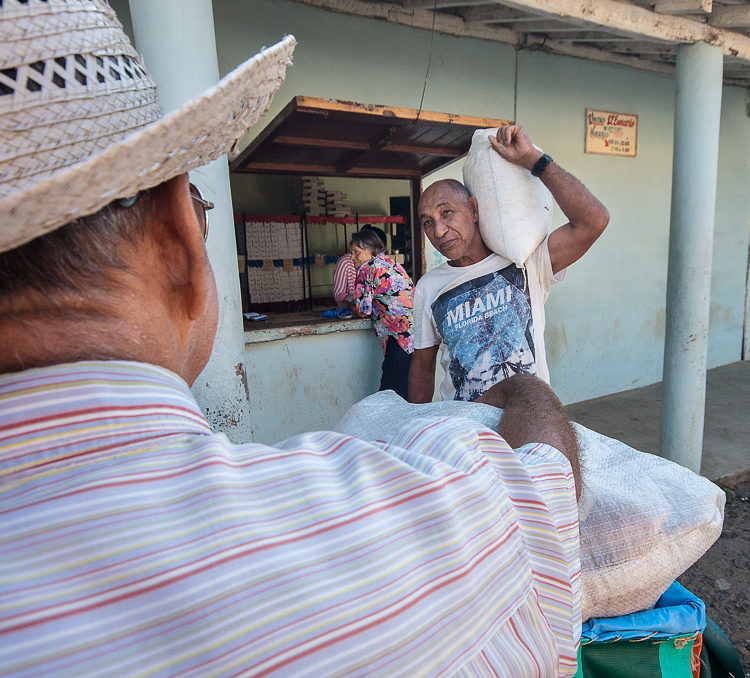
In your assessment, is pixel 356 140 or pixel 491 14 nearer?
pixel 356 140

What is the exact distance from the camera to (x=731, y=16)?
3.30m

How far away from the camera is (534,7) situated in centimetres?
274

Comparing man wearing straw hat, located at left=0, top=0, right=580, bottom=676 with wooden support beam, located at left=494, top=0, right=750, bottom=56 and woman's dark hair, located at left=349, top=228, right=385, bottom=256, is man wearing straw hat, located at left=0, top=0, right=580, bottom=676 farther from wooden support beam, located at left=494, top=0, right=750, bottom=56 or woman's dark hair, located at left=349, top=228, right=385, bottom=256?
woman's dark hair, located at left=349, top=228, right=385, bottom=256

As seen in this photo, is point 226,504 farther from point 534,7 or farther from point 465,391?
point 534,7

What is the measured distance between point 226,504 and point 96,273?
1.01ft

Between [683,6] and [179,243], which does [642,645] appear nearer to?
[179,243]

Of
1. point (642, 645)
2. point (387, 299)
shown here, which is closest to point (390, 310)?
point (387, 299)

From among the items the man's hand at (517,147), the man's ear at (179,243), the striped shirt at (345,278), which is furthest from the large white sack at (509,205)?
the striped shirt at (345,278)

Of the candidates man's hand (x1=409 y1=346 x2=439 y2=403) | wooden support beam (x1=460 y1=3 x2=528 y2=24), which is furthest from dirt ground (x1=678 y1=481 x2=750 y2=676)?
wooden support beam (x1=460 y1=3 x2=528 y2=24)

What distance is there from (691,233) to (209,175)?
121 inches

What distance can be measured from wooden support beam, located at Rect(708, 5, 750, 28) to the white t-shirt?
256cm

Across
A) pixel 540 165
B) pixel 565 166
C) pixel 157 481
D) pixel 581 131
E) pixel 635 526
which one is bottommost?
pixel 635 526

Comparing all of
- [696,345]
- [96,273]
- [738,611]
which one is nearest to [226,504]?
[96,273]

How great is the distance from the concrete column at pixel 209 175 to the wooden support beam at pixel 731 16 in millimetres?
3221
